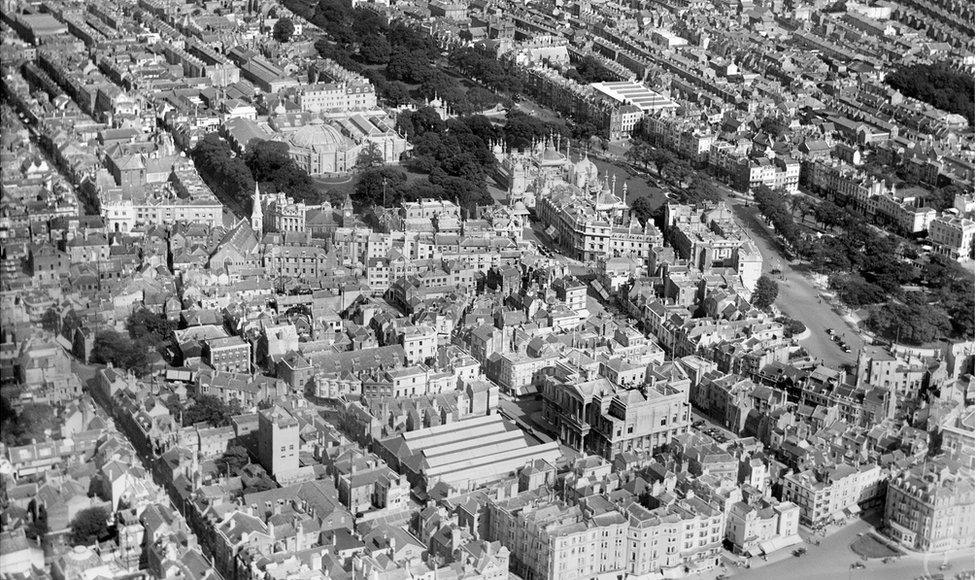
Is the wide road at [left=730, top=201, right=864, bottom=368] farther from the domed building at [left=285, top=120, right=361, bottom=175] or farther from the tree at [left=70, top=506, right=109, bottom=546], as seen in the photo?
the tree at [left=70, top=506, right=109, bottom=546]

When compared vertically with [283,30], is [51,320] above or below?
below

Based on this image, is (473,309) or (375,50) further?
(375,50)

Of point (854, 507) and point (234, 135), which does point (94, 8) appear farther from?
point (854, 507)

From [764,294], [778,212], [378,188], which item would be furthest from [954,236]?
[378,188]

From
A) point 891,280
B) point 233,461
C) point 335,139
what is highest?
point 335,139

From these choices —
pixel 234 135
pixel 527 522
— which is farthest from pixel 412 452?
pixel 234 135

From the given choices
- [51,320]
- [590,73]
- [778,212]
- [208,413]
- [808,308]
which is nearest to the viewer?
[208,413]

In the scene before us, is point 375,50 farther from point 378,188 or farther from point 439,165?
point 378,188

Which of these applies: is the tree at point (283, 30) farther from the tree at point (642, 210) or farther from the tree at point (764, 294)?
the tree at point (764, 294)
